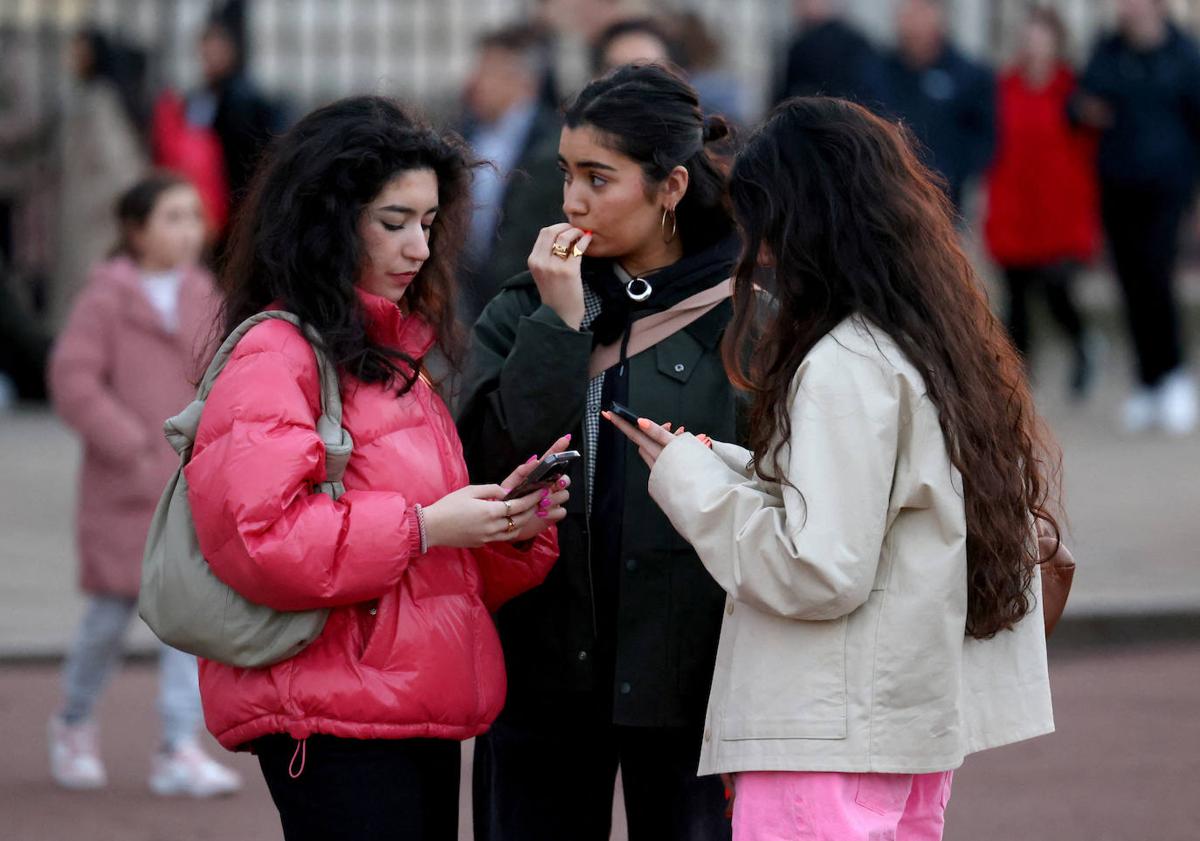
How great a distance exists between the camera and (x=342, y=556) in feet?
10.2

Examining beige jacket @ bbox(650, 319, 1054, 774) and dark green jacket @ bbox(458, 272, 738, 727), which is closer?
beige jacket @ bbox(650, 319, 1054, 774)

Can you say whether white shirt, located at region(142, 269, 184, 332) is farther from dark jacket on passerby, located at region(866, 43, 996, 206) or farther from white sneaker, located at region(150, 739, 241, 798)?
dark jacket on passerby, located at region(866, 43, 996, 206)

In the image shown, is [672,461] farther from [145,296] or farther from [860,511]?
[145,296]

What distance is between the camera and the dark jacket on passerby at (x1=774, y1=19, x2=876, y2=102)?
10344mm

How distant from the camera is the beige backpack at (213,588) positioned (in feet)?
10.3

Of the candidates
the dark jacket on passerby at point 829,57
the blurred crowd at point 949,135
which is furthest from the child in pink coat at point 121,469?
the dark jacket on passerby at point 829,57

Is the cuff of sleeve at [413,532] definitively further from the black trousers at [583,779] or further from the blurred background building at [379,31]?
the blurred background building at [379,31]

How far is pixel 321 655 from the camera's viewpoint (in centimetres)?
322

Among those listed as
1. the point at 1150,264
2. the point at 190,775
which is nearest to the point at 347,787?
the point at 190,775

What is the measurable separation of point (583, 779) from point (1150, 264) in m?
7.63

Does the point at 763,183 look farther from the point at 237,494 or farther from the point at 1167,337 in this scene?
the point at 1167,337

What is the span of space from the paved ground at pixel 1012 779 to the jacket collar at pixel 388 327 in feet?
7.45

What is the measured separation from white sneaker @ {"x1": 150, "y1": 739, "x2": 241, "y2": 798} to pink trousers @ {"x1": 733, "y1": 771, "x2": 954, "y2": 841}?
2.88 m

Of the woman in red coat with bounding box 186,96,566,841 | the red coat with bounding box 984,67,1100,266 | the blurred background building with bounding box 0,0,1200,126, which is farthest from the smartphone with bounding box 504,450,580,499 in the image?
the blurred background building with bounding box 0,0,1200,126
